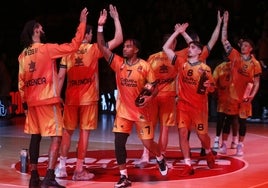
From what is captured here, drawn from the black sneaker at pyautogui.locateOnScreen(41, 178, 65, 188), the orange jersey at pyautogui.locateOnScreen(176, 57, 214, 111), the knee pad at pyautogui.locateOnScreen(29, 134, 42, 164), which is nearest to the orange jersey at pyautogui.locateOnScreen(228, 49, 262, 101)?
the orange jersey at pyautogui.locateOnScreen(176, 57, 214, 111)

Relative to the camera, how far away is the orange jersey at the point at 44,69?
8508mm

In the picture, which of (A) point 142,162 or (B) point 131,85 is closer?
(B) point 131,85

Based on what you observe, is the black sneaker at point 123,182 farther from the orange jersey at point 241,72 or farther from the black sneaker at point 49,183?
the orange jersey at point 241,72

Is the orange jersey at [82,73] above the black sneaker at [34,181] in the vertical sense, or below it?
above

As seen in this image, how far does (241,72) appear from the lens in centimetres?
1162

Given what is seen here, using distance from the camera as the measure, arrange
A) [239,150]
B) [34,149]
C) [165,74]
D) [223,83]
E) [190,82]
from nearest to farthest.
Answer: [34,149]
[190,82]
[165,74]
[239,150]
[223,83]

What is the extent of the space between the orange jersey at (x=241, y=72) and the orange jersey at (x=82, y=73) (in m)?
3.02

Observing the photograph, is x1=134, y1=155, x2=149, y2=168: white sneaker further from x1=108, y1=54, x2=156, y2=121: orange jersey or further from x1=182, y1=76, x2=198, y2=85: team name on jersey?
x1=108, y1=54, x2=156, y2=121: orange jersey

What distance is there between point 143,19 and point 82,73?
12.2 metres

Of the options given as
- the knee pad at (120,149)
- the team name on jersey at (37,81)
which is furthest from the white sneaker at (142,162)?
the team name on jersey at (37,81)

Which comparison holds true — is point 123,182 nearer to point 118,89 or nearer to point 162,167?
point 162,167

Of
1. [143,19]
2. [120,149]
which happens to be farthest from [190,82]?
[143,19]

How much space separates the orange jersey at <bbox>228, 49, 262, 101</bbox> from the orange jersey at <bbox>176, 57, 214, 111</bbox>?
1764 millimetres

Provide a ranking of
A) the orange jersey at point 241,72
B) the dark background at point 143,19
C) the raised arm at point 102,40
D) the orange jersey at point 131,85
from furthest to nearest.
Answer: the dark background at point 143,19, the orange jersey at point 241,72, the raised arm at point 102,40, the orange jersey at point 131,85
